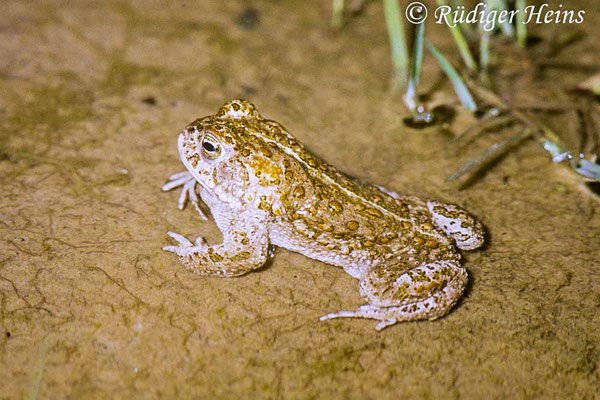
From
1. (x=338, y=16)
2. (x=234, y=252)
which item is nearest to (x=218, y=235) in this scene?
(x=234, y=252)

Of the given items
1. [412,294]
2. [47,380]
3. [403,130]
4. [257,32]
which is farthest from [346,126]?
[47,380]

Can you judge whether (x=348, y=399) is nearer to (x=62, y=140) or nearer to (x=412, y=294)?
(x=412, y=294)

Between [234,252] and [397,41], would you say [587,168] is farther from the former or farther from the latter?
[234,252]

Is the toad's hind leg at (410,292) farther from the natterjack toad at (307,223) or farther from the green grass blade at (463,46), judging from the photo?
the green grass blade at (463,46)

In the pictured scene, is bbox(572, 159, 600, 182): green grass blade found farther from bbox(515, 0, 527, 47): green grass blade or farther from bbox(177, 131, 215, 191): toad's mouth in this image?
bbox(177, 131, 215, 191): toad's mouth

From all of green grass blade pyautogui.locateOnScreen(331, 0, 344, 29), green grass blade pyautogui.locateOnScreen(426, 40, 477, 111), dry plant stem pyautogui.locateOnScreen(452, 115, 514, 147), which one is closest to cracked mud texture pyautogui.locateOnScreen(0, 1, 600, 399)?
dry plant stem pyautogui.locateOnScreen(452, 115, 514, 147)
